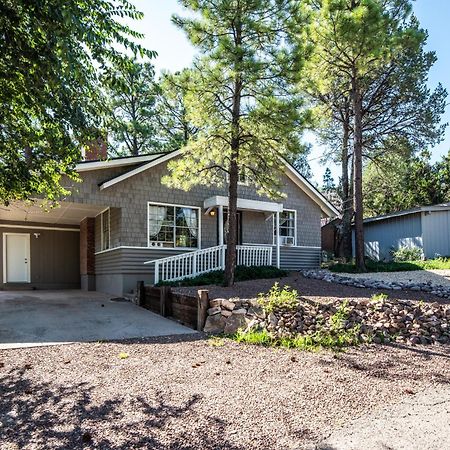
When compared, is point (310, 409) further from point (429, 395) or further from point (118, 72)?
point (118, 72)

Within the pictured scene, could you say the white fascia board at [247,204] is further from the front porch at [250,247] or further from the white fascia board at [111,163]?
the white fascia board at [111,163]

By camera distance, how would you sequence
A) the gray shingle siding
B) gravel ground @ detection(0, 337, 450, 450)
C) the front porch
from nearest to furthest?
gravel ground @ detection(0, 337, 450, 450), the gray shingle siding, the front porch

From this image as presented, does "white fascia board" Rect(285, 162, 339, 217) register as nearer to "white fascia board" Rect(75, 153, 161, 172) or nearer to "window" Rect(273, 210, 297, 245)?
"window" Rect(273, 210, 297, 245)

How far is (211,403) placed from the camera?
3869 millimetres

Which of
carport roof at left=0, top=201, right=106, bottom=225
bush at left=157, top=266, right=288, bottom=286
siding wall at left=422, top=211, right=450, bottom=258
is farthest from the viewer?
siding wall at left=422, top=211, right=450, bottom=258

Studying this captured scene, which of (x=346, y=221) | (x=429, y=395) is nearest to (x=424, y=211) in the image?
(x=346, y=221)

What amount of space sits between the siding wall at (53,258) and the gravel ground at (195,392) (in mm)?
10778

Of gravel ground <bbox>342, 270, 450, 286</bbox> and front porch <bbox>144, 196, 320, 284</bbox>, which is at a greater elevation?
front porch <bbox>144, 196, 320, 284</bbox>

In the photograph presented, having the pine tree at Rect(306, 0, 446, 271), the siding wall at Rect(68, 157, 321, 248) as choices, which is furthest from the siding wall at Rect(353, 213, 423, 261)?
the siding wall at Rect(68, 157, 321, 248)

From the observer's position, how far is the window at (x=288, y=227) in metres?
15.7

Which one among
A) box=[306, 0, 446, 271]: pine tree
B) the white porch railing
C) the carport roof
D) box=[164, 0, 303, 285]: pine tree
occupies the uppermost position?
box=[306, 0, 446, 271]: pine tree

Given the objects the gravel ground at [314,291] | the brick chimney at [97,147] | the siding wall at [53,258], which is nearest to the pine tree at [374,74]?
the gravel ground at [314,291]

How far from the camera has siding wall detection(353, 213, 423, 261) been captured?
19.7 m

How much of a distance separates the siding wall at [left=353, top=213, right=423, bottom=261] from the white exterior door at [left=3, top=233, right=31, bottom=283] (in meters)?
Result: 17.0
